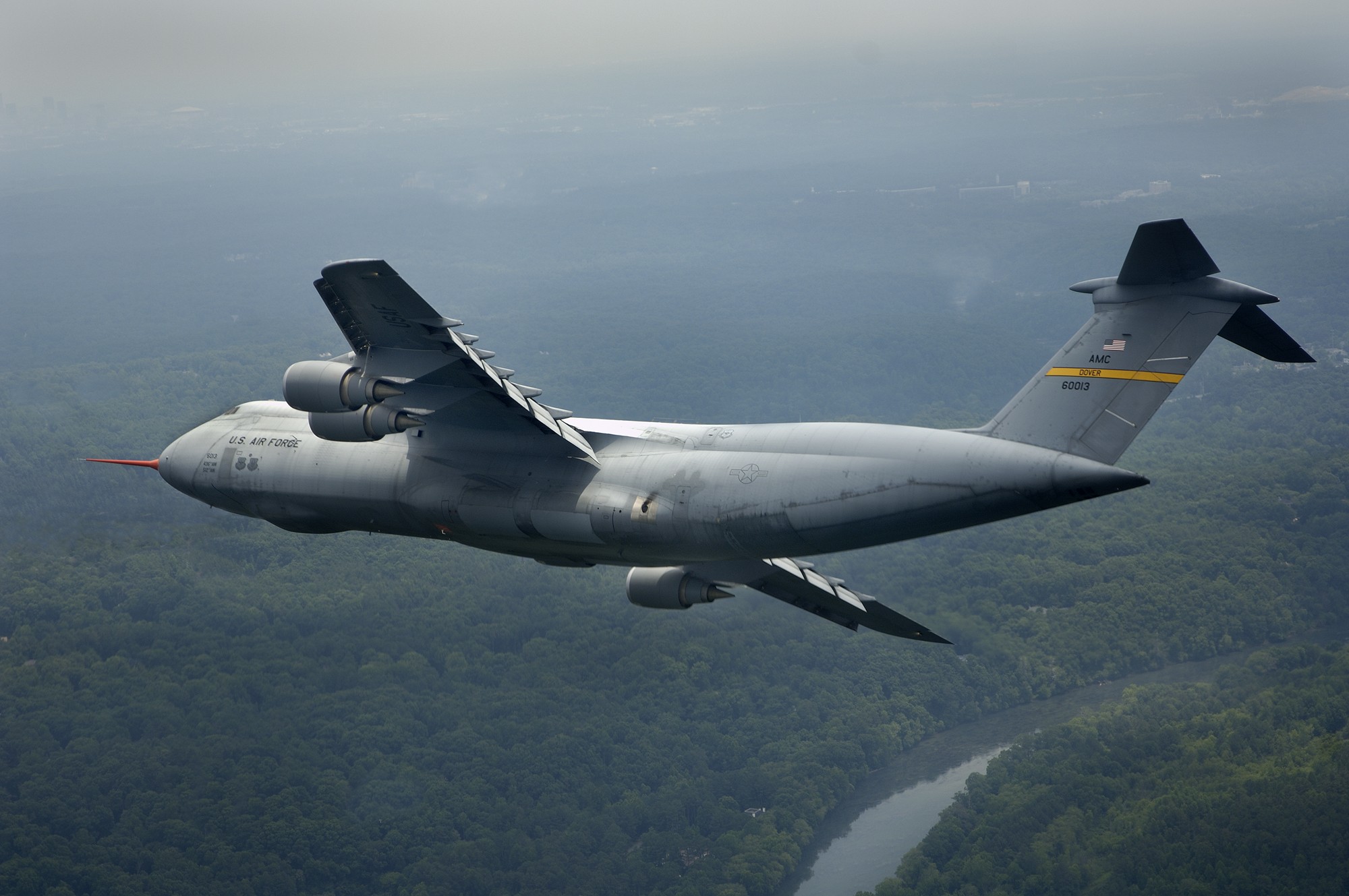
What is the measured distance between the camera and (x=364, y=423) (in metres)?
19.3

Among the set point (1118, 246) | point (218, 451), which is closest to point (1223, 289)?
point (218, 451)

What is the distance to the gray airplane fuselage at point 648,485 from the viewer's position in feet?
57.4

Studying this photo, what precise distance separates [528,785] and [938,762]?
83.1 feet

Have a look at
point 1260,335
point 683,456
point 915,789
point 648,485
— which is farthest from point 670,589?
point 915,789

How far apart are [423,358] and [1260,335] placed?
1199 cm

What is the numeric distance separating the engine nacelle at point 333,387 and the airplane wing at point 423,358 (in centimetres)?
18

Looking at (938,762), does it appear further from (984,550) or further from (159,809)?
(159,809)

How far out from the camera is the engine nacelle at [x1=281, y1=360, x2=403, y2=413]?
738 inches

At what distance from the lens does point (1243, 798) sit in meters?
60.5

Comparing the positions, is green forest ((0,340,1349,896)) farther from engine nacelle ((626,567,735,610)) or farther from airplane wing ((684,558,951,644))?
airplane wing ((684,558,951,644))

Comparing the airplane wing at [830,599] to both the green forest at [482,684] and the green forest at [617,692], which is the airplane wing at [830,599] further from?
the green forest at [482,684]

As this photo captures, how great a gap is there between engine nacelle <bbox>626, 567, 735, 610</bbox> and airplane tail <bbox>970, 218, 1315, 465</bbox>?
623 cm

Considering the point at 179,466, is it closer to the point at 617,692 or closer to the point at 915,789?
the point at 617,692

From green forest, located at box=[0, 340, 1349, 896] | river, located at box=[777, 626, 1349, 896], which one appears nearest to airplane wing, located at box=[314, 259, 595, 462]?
green forest, located at box=[0, 340, 1349, 896]
